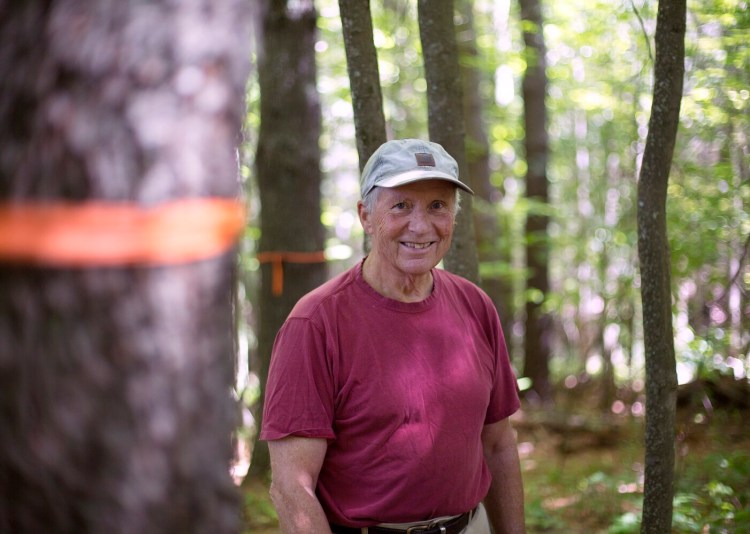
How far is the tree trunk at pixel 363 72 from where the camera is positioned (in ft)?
12.7

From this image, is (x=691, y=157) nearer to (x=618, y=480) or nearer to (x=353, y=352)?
(x=618, y=480)

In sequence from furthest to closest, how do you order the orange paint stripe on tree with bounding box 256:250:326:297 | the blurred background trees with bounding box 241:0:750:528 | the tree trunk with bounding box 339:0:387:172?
the blurred background trees with bounding box 241:0:750:528
the orange paint stripe on tree with bounding box 256:250:326:297
the tree trunk with bounding box 339:0:387:172

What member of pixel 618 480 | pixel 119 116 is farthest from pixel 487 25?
pixel 119 116

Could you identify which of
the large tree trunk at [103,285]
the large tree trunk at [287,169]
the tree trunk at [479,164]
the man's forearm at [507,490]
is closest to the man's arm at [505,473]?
the man's forearm at [507,490]

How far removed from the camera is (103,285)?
113 centimetres

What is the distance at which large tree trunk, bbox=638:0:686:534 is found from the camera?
341 cm

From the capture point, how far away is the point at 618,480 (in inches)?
259

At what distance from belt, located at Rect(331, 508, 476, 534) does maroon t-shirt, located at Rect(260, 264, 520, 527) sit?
0.11 ft

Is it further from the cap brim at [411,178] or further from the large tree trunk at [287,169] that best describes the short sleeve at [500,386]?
the large tree trunk at [287,169]

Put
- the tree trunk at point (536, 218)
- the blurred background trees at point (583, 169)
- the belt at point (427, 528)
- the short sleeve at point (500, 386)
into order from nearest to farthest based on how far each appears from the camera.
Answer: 1. the belt at point (427, 528)
2. the short sleeve at point (500, 386)
3. the blurred background trees at point (583, 169)
4. the tree trunk at point (536, 218)

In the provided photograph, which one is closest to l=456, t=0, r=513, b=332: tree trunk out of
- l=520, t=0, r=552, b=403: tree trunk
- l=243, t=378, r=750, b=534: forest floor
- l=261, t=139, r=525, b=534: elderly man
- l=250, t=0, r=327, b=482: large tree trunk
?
l=520, t=0, r=552, b=403: tree trunk

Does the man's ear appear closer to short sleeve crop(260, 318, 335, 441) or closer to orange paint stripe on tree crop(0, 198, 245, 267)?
short sleeve crop(260, 318, 335, 441)

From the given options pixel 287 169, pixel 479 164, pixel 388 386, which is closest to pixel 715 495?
pixel 388 386

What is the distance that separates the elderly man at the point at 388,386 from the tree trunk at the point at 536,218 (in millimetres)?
8639
